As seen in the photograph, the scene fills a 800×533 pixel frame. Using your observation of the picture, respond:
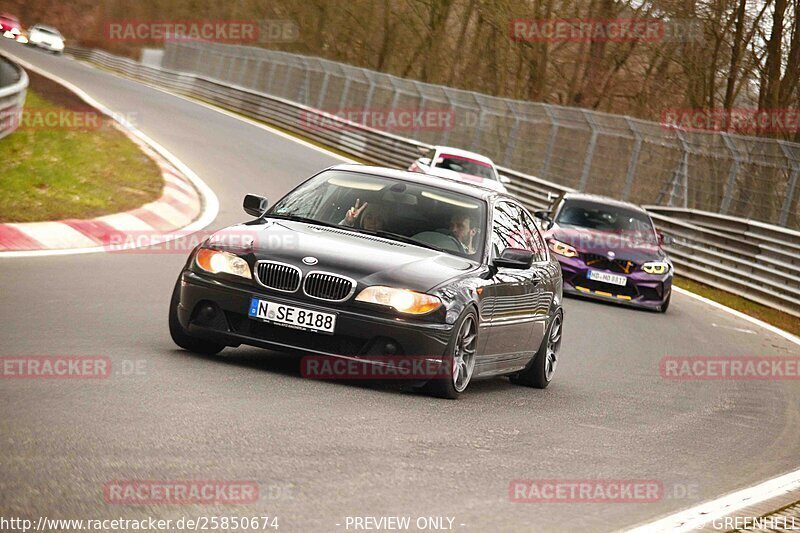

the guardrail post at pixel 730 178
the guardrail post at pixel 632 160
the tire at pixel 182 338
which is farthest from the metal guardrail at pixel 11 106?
the guardrail post at pixel 632 160

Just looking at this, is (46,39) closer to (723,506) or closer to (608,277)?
(608,277)

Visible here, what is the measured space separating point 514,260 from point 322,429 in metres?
2.80

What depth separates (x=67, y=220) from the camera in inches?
573

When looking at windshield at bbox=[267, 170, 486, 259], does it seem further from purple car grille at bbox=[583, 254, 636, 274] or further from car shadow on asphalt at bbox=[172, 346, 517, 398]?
purple car grille at bbox=[583, 254, 636, 274]

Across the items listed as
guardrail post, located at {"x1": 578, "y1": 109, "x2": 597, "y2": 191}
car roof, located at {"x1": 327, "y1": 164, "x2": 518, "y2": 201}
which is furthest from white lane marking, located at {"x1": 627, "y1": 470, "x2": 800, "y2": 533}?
guardrail post, located at {"x1": 578, "y1": 109, "x2": 597, "y2": 191}

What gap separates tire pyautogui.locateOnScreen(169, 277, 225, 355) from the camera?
27.2 feet

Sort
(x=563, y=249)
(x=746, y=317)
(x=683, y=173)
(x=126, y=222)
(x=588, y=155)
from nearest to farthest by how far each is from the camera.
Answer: (x=126, y=222)
(x=563, y=249)
(x=746, y=317)
(x=683, y=173)
(x=588, y=155)

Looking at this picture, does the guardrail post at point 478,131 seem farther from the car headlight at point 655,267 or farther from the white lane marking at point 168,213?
the white lane marking at point 168,213

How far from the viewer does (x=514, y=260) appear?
891 cm

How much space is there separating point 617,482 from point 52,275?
638cm

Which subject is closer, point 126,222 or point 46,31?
Answer: point 126,222

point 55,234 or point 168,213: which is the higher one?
point 55,234

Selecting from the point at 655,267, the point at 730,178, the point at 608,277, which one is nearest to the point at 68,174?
the point at 608,277

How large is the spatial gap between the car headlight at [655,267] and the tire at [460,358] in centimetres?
1050
